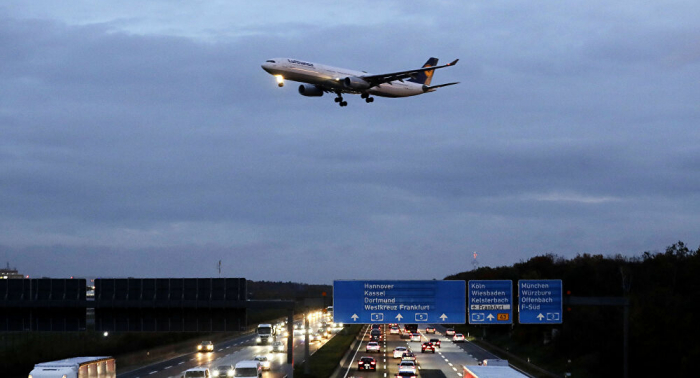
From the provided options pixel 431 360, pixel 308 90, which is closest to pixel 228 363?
pixel 431 360

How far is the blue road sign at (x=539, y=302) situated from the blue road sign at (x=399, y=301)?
3198 mm

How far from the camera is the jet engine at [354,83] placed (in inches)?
2336

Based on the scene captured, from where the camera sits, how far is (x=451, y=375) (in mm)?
65188

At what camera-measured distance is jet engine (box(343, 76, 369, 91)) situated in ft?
195

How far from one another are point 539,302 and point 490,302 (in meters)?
2.64

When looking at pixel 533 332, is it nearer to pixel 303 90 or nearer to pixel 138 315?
pixel 303 90

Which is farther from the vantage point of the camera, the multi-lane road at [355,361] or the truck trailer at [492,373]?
the multi-lane road at [355,361]

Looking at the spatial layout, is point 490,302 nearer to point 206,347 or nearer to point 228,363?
point 228,363

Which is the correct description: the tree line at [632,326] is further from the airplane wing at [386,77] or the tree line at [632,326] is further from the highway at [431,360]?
the airplane wing at [386,77]

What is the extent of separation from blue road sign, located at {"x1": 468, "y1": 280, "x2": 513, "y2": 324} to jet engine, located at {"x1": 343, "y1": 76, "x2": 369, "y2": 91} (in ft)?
57.9

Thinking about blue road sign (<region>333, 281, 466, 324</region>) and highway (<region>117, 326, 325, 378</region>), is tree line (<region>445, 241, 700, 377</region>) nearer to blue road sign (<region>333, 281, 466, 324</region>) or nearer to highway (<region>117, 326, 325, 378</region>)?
blue road sign (<region>333, 281, 466, 324</region>)

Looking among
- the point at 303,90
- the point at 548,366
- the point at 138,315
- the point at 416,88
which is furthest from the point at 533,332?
the point at 138,315

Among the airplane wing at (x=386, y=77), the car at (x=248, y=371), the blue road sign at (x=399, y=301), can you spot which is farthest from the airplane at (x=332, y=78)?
the car at (x=248, y=371)

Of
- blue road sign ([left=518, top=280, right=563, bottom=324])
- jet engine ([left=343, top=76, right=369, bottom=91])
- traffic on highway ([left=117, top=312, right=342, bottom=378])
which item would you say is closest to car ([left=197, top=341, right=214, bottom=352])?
traffic on highway ([left=117, top=312, right=342, bottom=378])
